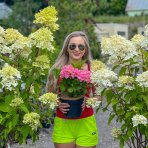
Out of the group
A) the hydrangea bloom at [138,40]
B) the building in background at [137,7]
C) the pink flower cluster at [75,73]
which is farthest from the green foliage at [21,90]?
the building in background at [137,7]

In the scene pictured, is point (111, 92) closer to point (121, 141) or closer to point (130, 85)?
point (130, 85)

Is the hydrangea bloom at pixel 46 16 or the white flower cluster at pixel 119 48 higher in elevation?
the hydrangea bloom at pixel 46 16

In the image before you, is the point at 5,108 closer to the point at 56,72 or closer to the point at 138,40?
the point at 56,72

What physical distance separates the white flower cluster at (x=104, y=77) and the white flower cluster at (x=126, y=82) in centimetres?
7

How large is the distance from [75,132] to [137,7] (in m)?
41.5

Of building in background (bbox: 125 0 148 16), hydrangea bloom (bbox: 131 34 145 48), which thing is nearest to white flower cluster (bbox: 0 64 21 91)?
hydrangea bloom (bbox: 131 34 145 48)

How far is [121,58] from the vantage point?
368 centimetres

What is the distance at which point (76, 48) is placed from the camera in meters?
4.05

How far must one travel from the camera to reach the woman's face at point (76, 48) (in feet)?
13.2

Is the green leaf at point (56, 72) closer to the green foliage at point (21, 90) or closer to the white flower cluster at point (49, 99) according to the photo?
the green foliage at point (21, 90)

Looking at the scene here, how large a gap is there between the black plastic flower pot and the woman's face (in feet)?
1.28

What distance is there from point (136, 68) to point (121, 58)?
0.73 ft

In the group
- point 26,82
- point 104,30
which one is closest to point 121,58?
point 26,82

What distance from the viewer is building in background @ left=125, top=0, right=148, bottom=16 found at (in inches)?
1708
